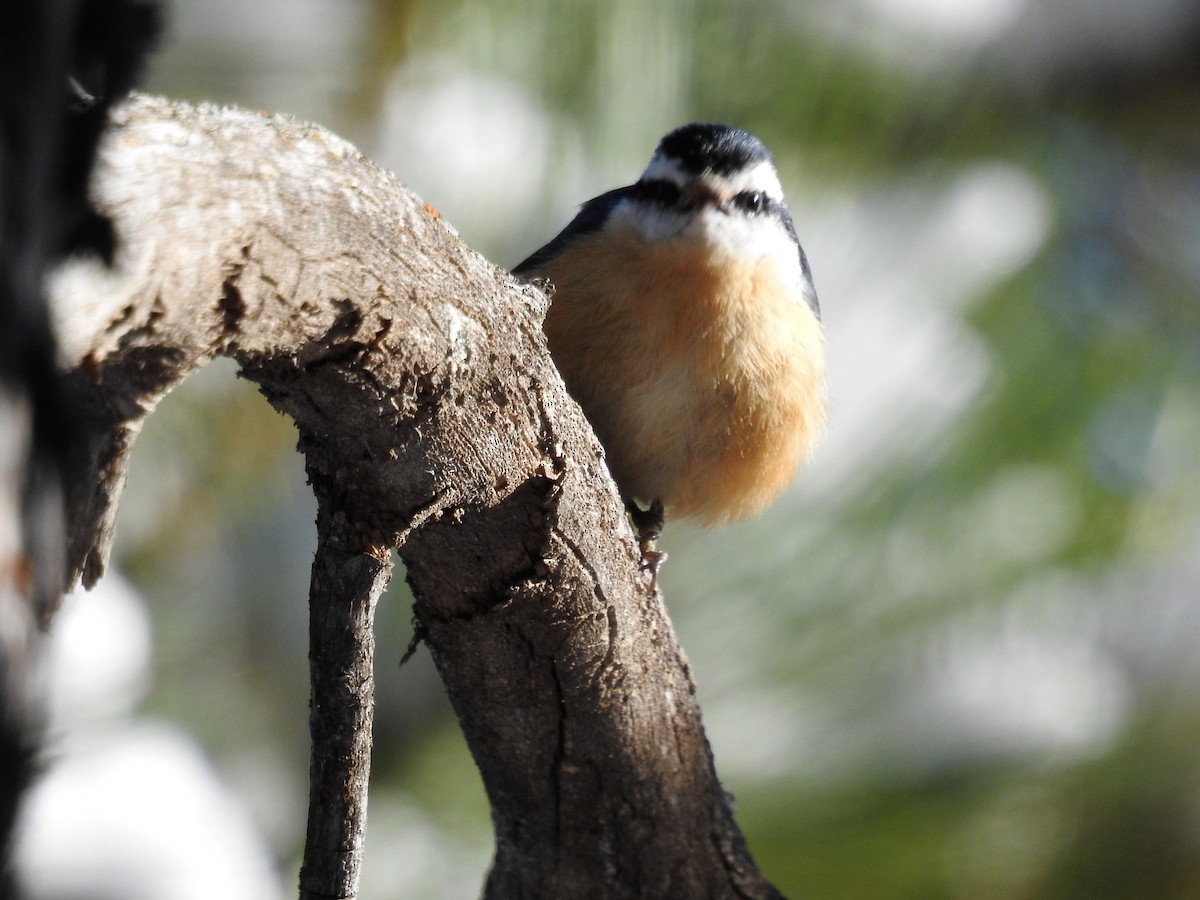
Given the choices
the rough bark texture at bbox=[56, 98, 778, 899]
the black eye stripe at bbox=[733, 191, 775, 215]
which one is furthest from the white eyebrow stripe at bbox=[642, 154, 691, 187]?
the rough bark texture at bbox=[56, 98, 778, 899]

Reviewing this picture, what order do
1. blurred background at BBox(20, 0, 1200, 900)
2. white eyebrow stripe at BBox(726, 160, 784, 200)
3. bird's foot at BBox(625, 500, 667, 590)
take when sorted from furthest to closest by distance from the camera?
blurred background at BBox(20, 0, 1200, 900)
bird's foot at BBox(625, 500, 667, 590)
white eyebrow stripe at BBox(726, 160, 784, 200)

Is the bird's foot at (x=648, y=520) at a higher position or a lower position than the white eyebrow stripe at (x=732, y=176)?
lower

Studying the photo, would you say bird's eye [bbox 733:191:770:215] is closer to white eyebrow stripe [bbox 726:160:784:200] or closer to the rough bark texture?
white eyebrow stripe [bbox 726:160:784:200]

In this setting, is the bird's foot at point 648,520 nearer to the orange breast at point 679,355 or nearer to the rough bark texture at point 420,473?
the orange breast at point 679,355

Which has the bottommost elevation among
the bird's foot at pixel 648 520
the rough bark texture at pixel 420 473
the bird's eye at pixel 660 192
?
the rough bark texture at pixel 420 473

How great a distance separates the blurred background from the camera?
330cm

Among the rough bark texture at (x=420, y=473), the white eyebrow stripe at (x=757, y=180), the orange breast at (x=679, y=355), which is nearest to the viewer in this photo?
the rough bark texture at (x=420, y=473)

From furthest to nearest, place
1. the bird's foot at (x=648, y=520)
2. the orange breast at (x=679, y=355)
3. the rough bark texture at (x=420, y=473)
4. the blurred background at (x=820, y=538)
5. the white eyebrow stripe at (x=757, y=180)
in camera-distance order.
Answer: the blurred background at (x=820, y=538), the bird's foot at (x=648, y=520), the white eyebrow stripe at (x=757, y=180), the orange breast at (x=679, y=355), the rough bark texture at (x=420, y=473)

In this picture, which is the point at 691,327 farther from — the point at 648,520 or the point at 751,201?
Result: the point at 648,520

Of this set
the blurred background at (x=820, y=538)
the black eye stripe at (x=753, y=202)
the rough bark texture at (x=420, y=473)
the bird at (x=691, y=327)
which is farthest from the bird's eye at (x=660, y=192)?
the blurred background at (x=820, y=538)

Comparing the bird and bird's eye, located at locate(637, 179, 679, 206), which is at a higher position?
bird's eye, located at locate(637, 179, 679, 206)

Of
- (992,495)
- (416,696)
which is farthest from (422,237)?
(992,495)

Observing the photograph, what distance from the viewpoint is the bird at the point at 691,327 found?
80.7 inches

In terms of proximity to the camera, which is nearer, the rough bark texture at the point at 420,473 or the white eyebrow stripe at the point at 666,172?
the rough bark texture at the point at 420,473
